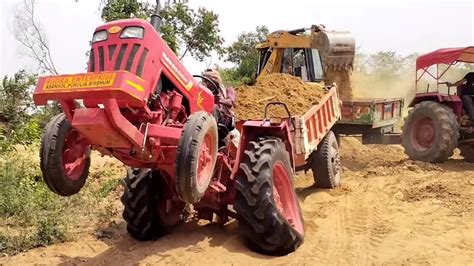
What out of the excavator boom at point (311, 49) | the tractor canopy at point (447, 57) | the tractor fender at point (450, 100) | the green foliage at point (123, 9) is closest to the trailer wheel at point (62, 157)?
the excavator boom at point (311, 49)

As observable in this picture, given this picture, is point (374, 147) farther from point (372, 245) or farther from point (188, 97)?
point (188, 97)

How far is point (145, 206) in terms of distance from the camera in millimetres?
6414

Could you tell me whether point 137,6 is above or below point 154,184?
above

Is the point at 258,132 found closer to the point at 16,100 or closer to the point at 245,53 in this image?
the point at 16,100

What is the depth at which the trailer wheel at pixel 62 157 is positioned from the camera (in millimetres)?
4934

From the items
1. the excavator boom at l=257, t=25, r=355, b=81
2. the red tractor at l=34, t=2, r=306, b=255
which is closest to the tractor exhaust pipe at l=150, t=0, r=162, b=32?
the red tractor at l=34, t=2, r=306, b=255

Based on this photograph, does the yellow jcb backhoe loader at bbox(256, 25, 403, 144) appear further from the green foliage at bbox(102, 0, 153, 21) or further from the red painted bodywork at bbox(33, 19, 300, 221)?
the green foliage at bbox(102, 0, 153, 21)

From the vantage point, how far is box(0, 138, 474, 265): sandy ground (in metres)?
5.63

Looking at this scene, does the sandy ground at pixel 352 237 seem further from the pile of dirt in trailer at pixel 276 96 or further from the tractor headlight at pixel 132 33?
the tractor headlight at pixel 132 33

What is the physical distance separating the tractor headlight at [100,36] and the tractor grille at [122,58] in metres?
0.08

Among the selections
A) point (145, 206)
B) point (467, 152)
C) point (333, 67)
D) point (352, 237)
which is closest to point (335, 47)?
point (333, 67)

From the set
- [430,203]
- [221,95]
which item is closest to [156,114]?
[221,95]

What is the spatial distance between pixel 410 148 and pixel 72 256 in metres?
7.41

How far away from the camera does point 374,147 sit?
1485 centimetres
